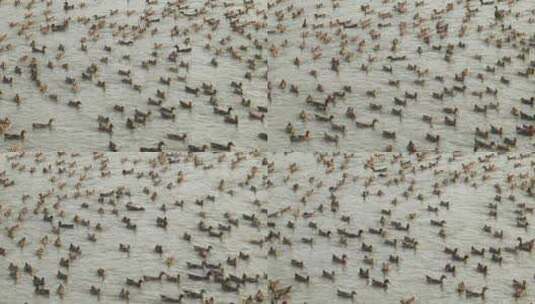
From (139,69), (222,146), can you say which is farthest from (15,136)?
(222,146)

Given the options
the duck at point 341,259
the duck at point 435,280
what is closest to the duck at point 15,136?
the duck at point 341,259

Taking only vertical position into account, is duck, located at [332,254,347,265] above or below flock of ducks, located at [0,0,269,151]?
below

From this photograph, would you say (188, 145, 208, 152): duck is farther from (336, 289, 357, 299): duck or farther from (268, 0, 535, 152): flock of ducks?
(336, 289, 357, 299): duck

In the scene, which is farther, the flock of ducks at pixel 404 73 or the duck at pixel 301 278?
the flock of ducks at pixel 404 73

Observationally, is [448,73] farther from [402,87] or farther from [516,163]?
[516,163]

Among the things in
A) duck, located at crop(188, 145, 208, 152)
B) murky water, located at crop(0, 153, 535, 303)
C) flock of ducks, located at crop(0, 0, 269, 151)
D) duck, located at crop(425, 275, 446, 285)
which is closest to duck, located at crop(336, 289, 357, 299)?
murky water, located at crop(0, 153, 535, 303)

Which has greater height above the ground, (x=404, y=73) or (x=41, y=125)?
(x=404, y=73)

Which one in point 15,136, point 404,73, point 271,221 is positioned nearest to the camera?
point 271,221

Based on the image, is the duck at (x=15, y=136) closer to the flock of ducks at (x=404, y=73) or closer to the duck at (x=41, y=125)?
the duck at (x=41, y=125)

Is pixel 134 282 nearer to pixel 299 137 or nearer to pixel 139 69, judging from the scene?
pixel 299 137
